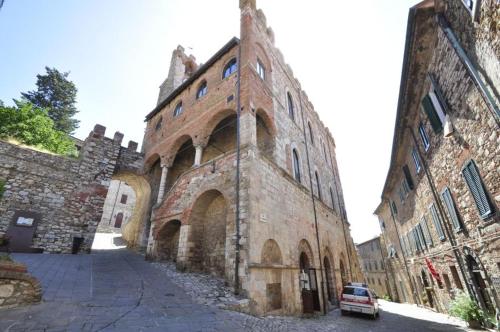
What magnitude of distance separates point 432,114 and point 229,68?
9.56 m

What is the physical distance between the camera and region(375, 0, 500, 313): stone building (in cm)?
485

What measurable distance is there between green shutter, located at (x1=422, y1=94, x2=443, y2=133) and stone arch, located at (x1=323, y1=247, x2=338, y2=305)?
7906mm

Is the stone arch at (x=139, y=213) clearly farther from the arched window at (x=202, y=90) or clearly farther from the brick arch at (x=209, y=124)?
the arched window at (x=202, y=90)

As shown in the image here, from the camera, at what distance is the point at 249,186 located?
24.6 ft

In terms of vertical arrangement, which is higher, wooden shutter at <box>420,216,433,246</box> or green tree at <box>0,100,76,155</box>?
green tree at <box>0,100,76,155</box>

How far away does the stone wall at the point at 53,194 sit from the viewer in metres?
9.39

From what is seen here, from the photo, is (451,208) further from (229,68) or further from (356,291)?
(229,68)

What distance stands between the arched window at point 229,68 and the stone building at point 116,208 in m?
20.6

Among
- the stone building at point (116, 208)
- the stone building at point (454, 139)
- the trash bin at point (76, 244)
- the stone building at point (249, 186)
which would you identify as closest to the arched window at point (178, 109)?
the stone building at point (249, 186)

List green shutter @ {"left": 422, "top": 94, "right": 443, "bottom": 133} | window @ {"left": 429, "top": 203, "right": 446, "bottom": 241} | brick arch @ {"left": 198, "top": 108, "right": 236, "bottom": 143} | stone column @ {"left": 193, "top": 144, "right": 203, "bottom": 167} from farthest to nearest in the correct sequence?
brick arch @ {"left": 198, "top": 108, "right": 236, "bottom": 143}, stone column @ {"left": 193, "top": 144, "right": 203, "bottom": 167}, window @ {"left": 429, "top": 203, "right": 446, "bottom": 241}, green shutter @ {"left": 422, "top": 94, "right": 443, "bottom": 133}

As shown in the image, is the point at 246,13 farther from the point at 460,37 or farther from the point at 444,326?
the point at 444,326

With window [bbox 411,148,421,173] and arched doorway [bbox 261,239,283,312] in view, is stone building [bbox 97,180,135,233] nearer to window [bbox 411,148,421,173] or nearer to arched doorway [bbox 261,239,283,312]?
arched doorway [bbox 261,239,283,312]

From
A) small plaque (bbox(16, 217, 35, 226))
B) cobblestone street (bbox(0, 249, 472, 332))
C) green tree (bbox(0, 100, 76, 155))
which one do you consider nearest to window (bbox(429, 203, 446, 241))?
cobblestone street (bbox(0, 249, 472, 332))

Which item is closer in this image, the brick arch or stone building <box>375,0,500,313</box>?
stone building <box>375,0,500,313</box>
